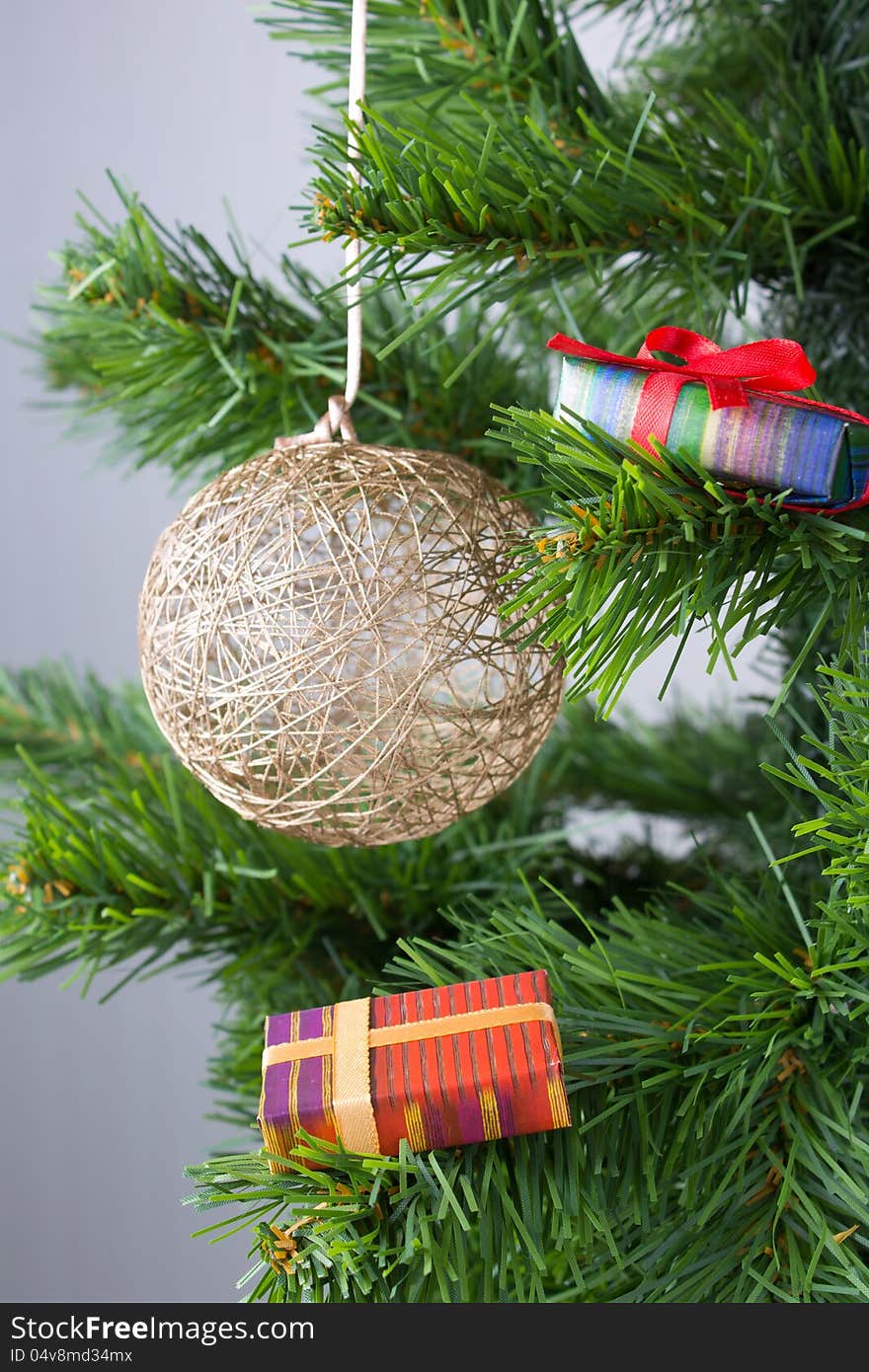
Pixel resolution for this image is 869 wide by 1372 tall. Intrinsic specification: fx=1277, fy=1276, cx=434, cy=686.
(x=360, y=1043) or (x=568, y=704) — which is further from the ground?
(x=568, y=704)

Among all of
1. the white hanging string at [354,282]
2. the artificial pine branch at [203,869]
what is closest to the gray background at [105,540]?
the artificial pine branch at [203,869]

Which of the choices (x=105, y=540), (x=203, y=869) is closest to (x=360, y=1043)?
(x=203, y=869)

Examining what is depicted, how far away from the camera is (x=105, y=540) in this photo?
1.06 m

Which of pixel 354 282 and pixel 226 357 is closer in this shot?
pixel 354 282

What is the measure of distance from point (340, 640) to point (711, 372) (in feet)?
0.34

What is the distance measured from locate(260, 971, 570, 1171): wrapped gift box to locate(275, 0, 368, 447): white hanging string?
0.15 m

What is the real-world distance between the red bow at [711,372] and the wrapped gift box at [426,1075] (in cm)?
13

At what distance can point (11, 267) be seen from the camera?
1.00m

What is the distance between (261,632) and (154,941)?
0.15 meters

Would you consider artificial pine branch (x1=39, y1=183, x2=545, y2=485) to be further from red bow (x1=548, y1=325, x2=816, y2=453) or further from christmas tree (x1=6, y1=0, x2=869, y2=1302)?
red bow (x1=548, y1=325, x2=816, y2=453)

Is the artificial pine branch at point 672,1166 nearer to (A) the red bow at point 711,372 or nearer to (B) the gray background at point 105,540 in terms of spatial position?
(A) the red bow at point 711,372

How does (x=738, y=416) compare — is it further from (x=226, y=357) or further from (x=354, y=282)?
(x=226, y=357)
